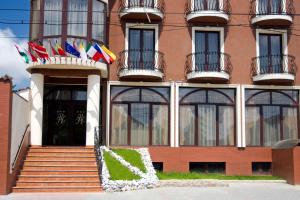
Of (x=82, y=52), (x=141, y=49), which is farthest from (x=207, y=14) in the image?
(x=82, y=52)

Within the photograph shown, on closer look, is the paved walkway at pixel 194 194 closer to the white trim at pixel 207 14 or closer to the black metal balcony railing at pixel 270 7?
the white trim at pixel 207 14

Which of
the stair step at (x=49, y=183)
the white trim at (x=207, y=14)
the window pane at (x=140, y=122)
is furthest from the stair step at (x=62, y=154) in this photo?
the white trim at (x=207, y=14)

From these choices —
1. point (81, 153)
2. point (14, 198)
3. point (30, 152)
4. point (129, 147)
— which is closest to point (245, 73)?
point (129, 147)

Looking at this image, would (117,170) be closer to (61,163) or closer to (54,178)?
(61,163)

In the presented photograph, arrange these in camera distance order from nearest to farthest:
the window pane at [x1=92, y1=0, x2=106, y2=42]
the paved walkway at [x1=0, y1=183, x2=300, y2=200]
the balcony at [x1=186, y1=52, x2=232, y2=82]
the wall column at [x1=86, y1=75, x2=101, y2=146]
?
the paved walkway at [x1=0, y1=183, x2=300, y2=200] < the wall column at [x1=86, y1=75, x2=101, y2=146] < the window pane at [x1=92, y1=0, x2=106, y2=42] < the balcony at [x1=186, y1=52, x2=232, y2=82]

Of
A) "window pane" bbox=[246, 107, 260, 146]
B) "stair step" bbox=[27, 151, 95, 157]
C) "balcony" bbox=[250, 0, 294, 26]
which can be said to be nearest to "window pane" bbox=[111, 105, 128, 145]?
"stair step" bbox=[27, 151, 95, 157]

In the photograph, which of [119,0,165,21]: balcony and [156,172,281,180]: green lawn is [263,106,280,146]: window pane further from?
[119,0,165,21]: balcony

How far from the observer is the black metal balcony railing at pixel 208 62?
19.5m

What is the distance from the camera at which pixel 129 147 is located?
18.9 meters

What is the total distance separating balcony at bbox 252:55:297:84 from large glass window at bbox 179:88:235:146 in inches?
55.3

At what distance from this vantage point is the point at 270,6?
65.5 ft

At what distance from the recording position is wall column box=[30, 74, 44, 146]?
16.9 metres

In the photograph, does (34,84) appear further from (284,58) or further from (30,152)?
(284,58)

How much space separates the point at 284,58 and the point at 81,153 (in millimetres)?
10069
